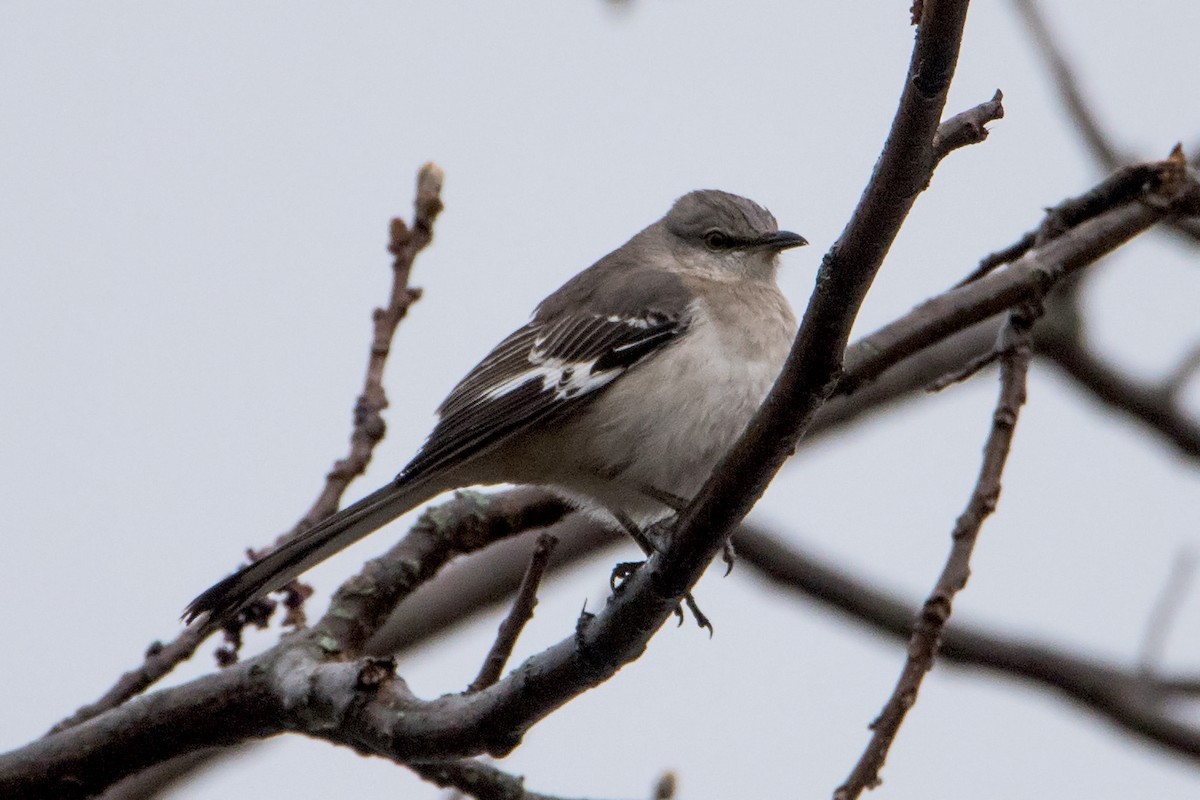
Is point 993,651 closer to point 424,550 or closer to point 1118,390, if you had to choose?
point 1118,390

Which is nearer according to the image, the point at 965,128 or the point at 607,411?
the point at 965,128

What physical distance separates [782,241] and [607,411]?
1.30m

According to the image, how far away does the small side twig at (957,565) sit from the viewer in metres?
3.08

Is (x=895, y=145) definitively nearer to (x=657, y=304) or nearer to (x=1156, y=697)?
(x=657, y=304)

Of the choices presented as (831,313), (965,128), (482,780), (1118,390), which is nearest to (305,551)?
(482,780)

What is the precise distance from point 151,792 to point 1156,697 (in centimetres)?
386

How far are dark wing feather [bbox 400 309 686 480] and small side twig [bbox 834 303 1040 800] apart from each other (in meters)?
1.15

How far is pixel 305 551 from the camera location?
404 cm

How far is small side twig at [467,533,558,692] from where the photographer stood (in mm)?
3260

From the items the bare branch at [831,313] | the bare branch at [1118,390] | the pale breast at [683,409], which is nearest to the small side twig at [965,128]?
the bare branch at [831,313]

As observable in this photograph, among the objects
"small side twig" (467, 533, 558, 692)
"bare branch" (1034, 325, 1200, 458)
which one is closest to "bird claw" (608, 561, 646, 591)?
"small side twig" (467, 533, 558, 692)

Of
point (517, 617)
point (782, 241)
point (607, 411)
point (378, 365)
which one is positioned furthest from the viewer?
point (782, 241)

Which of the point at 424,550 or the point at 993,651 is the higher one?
the point at 424,550

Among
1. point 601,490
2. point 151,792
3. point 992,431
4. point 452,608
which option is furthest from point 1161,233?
point 151,792
